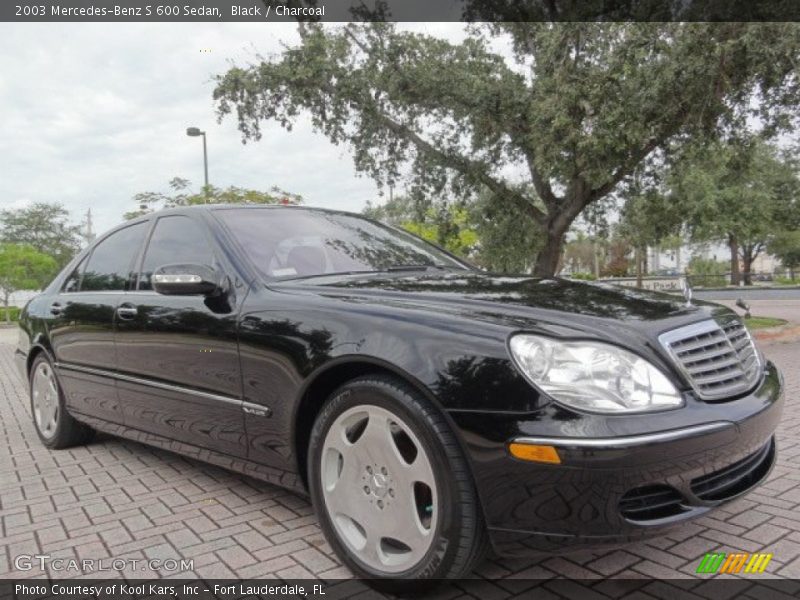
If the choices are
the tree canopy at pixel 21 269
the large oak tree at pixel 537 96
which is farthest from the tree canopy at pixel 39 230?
the large oak tree at pixel 537 96

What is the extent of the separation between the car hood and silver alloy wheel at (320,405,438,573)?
0.49 metres

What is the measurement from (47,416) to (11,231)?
143 ft

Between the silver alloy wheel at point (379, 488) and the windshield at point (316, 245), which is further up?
the windshield at point (316, 245)

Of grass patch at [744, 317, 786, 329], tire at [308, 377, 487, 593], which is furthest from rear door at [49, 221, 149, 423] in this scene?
grass patch at [744, 317, 786, 329]

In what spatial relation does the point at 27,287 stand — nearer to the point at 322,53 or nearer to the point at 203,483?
the point at 322,53

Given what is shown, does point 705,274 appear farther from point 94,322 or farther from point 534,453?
point 534,453

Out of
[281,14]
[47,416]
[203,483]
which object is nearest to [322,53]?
[281,14]

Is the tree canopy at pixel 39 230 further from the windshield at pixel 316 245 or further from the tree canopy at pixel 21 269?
the windshield at pixel 316 245

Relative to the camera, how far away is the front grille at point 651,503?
78.6 inches

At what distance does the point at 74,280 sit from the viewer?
4590mm

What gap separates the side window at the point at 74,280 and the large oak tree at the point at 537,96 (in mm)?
7828

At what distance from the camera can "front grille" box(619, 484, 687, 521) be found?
2.00m

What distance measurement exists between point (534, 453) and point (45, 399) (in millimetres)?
4121

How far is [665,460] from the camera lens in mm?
1979
